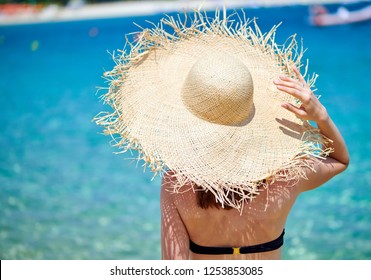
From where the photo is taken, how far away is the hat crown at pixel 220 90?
4.91 feet

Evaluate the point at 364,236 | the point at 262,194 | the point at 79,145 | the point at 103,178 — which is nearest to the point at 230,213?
the point at 262,194

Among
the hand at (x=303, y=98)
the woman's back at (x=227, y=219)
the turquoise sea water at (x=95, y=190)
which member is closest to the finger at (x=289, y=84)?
the hand at (x=303, y=98)

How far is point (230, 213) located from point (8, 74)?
14.4 metres

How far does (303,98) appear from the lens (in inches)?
58.5

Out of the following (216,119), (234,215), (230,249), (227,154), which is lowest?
→ (230,249)

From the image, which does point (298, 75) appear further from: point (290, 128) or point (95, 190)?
point (95, 190)

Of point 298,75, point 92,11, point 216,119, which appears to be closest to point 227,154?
point 216,119

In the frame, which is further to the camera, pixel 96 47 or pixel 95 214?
pixel 96 47

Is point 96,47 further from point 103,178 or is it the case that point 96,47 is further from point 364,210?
point 364,210

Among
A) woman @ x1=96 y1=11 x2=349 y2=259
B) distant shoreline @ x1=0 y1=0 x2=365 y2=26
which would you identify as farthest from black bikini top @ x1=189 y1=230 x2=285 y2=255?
distant shoreline @ x1=0 y1=0 x2=365 y2=26

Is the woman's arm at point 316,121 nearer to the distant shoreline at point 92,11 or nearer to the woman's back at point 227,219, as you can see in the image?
the woman's back at point 227,219

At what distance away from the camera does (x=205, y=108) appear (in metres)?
1.53

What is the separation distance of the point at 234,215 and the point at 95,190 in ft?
13.8

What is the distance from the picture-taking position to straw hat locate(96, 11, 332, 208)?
58.7 inches
